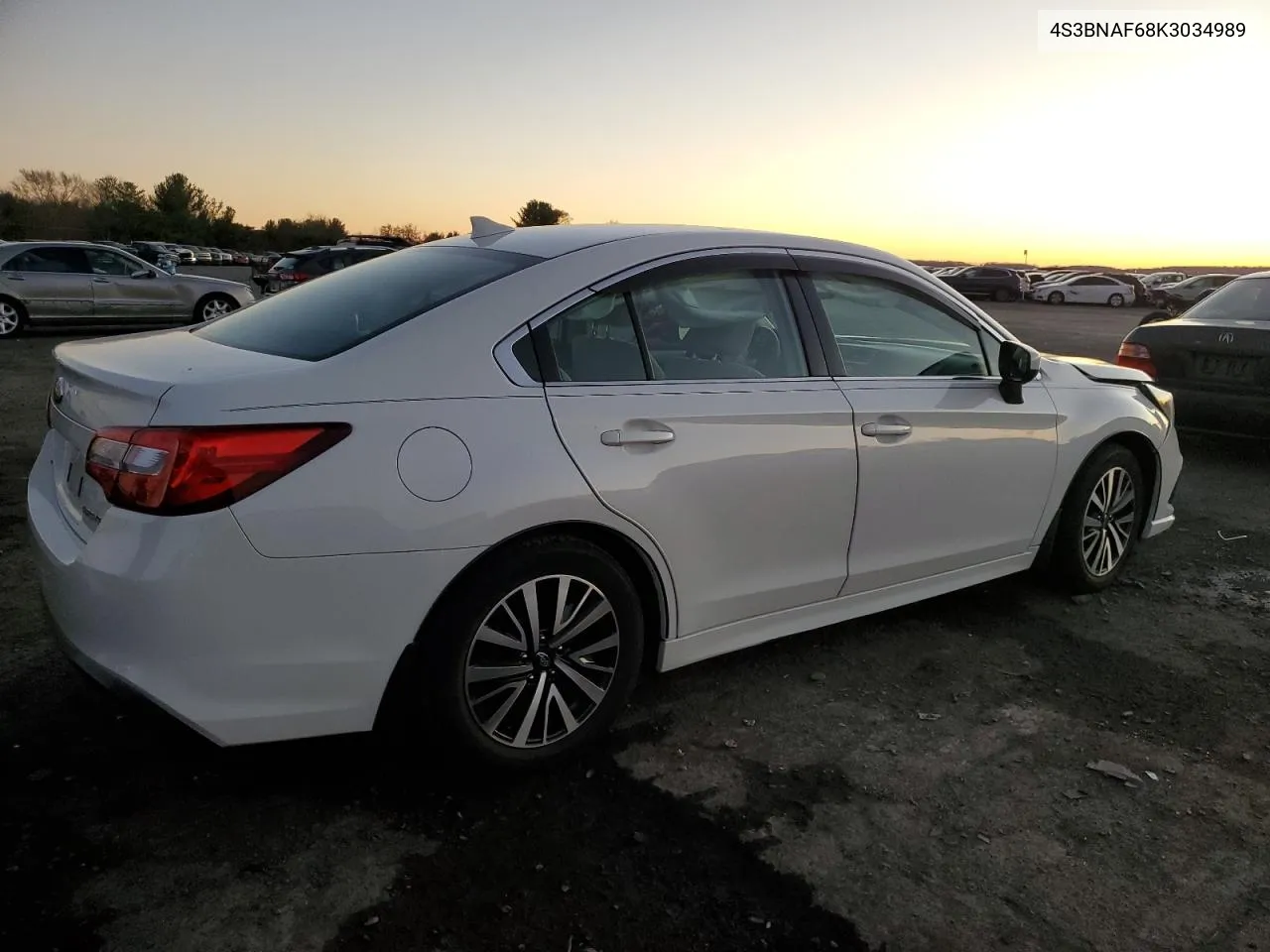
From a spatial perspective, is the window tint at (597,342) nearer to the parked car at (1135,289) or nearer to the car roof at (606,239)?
the car roof at (606,239)

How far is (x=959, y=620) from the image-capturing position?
4344 mm

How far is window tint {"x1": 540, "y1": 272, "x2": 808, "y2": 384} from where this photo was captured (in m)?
2.99

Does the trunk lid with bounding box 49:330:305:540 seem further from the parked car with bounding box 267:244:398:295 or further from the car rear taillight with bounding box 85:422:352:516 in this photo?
the parked car with bounding box 267:244:398:295

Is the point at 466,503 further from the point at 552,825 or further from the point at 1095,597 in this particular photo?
the point at 1095,597

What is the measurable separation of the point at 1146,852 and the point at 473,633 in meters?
1.93

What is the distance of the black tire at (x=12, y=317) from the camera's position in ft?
50.4

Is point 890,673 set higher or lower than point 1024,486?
lower

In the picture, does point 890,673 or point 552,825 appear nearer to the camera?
point 552,825

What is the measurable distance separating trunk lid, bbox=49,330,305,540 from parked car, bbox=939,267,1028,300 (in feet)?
147

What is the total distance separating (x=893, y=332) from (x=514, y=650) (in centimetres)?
197

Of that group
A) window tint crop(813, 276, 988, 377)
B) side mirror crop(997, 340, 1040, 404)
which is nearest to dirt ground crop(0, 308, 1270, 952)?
side mirror crop(997, 340, 1040, 404)

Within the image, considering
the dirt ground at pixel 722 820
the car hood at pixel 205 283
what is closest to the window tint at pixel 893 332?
the dirt ground at pixel 722 820

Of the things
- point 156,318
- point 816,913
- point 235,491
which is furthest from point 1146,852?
point 156,318

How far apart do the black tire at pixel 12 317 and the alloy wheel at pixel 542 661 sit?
52.2 feet
